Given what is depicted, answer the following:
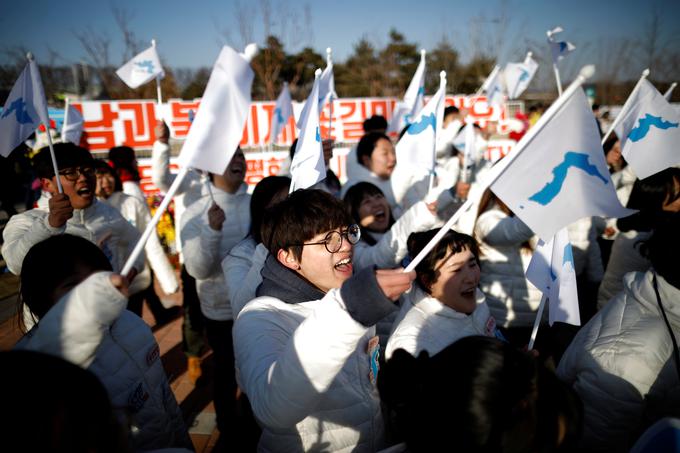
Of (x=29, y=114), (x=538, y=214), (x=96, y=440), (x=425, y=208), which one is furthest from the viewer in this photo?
(x=29, y=114)

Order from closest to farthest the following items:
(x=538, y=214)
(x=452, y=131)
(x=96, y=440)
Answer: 1. (x=96, y=440)
2. (x=538, y=214)
3. (x=452, y=131)

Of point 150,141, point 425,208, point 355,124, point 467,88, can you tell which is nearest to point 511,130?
point 355,124

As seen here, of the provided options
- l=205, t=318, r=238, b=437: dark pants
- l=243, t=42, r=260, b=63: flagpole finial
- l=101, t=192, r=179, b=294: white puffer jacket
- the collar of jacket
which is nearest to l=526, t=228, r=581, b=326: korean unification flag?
the collar of jacket

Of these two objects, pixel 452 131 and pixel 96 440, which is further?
pixel 452 131

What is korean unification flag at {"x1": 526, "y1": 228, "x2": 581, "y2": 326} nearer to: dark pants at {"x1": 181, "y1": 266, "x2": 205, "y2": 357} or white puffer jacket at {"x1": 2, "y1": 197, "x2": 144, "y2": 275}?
white puffer jacket at {"x1": 2, "y1": 197, "x2": 144, "y2": 275}

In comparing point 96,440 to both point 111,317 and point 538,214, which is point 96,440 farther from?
point 538,214

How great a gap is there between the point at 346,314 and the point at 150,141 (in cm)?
899

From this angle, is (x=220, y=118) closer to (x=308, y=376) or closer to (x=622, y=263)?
(x=308, y=376)

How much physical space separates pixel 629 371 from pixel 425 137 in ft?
6.63

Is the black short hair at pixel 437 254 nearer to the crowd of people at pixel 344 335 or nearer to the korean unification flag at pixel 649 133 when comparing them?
the crowd of people at pixel 344 335

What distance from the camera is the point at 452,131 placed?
19.7 ft

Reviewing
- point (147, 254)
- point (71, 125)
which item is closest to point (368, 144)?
point (147, 254)

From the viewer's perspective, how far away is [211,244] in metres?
2.65

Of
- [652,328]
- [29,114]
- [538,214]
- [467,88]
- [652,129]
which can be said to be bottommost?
[652,328]
